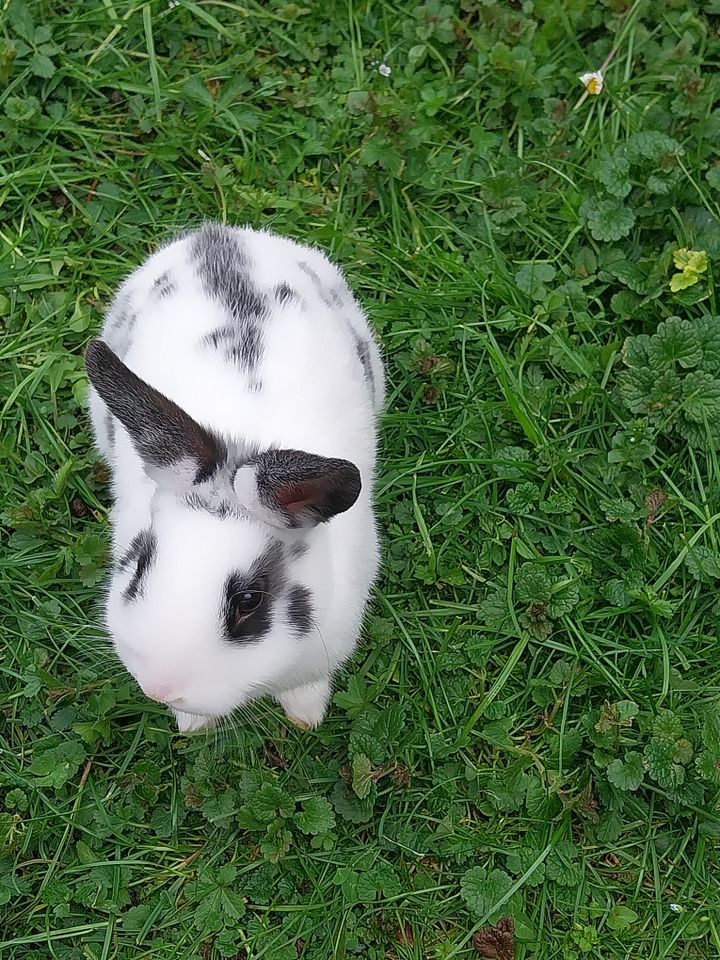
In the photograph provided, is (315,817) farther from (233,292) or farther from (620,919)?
(233,292)

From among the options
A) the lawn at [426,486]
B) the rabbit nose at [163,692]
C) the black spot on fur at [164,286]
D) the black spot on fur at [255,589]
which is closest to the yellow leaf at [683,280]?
the lawn at [426,486]

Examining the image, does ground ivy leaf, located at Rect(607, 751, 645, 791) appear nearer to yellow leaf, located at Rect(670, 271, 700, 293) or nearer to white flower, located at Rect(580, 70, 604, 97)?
yellow leaf, located at Rect(670, 271, 700, 293)

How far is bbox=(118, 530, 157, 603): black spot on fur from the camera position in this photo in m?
2.41

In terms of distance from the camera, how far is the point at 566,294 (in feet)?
13.4

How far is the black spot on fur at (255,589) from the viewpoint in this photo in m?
2.35

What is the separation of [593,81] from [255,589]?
301 cm

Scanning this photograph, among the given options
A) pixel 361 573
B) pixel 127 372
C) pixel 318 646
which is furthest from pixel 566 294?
pixel 127 372

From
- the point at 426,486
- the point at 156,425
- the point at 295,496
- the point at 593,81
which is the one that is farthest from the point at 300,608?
the point at 593,81

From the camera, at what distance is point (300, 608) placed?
103 inches

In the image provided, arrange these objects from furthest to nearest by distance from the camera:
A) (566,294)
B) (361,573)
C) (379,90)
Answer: (379,90) < (566,294) < (361,573)

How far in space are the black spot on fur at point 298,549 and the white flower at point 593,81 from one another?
9.01 ft

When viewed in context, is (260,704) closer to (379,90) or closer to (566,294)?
(566,294)

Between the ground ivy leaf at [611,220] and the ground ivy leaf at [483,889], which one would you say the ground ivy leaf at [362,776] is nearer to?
the ground ivy leaf at [483,889]

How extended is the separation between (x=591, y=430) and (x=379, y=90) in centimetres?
174
